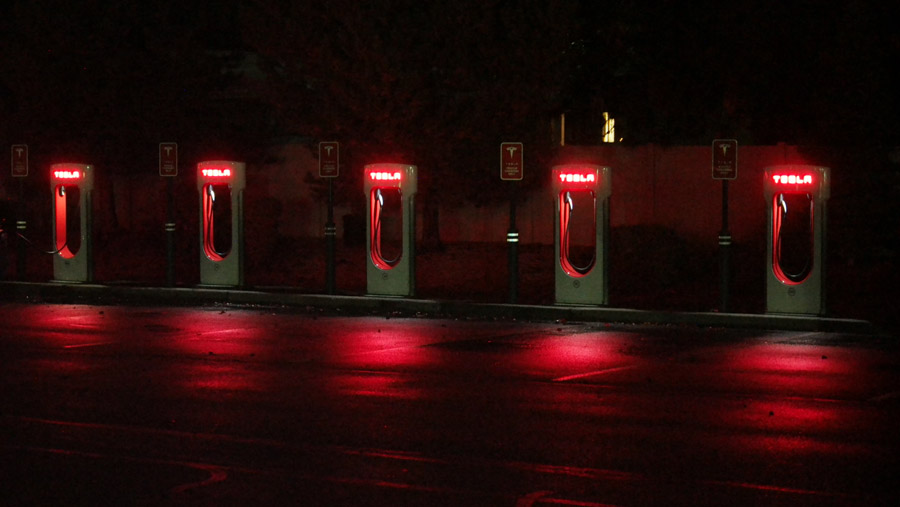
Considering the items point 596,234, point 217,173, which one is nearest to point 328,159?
point 217,173

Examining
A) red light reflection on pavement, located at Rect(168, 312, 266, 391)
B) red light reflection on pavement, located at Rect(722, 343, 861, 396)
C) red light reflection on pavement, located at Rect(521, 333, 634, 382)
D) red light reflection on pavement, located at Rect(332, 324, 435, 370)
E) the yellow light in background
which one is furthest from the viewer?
the yellow light in background

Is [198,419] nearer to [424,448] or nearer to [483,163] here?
[424,448]

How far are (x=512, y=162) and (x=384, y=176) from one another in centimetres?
241

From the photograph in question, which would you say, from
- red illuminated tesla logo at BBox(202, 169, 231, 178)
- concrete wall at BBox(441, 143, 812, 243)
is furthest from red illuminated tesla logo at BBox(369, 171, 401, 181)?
concrete wall at BBox(441, 143, 812, 243)

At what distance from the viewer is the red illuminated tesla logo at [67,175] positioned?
24703 millimetres

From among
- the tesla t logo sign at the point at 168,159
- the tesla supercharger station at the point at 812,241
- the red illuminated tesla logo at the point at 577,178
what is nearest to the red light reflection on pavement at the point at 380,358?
the red illuminated tesla logo at the point at 577,178

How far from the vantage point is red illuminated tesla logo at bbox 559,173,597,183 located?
64.2ft

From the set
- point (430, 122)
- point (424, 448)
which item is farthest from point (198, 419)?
point (430, 122)

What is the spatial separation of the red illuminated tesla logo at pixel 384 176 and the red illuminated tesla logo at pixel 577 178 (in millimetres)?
3060

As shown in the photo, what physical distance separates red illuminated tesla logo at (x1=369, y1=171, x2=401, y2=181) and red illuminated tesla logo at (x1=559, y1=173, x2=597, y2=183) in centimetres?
306

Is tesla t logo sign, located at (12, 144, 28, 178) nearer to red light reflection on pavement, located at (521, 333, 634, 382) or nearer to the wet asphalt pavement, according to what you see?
the wet asphalt pavement

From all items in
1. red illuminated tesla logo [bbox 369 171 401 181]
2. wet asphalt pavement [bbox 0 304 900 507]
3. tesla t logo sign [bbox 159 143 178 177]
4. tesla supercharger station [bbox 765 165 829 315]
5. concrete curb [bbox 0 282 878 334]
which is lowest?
wet asphalt pavement [bbox 0 304 900 507]

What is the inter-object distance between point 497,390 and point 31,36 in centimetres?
2326

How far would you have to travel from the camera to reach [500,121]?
24969mm
